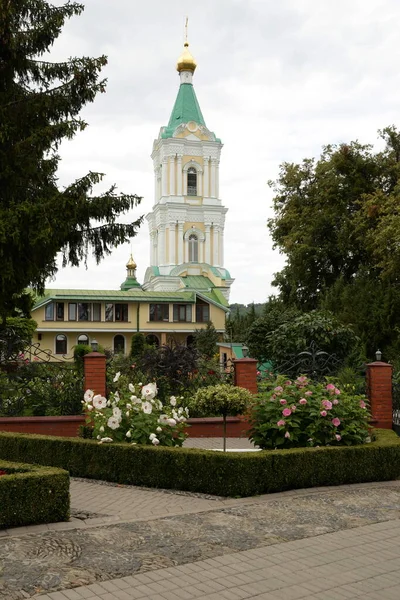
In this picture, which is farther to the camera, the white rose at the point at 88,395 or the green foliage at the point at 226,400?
the green foliage at the point at 226,400

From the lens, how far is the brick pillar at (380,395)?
13312 millimetres

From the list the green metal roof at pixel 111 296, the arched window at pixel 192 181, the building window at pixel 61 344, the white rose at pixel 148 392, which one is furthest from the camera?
the arched window at pixel 192 181

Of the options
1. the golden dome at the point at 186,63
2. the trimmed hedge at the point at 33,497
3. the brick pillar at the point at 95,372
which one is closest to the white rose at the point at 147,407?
the trimmed hedge at the point at 33,497

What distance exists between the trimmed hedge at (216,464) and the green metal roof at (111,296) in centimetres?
3737

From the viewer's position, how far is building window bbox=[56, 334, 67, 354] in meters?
48.8

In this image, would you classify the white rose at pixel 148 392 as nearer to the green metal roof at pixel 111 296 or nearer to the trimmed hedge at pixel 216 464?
the trimmed hedge at pixel 216 464

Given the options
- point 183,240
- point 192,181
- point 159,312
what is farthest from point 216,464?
point 192,181

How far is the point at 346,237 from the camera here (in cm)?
3131

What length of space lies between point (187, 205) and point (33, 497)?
55.4m

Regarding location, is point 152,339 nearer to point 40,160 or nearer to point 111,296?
point 111,296

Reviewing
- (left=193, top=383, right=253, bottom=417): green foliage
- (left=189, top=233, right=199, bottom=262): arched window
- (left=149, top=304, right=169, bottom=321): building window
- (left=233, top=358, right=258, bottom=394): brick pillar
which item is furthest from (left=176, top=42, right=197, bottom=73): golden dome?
(left=193, top=383, right=253, bottom=417): green foliage

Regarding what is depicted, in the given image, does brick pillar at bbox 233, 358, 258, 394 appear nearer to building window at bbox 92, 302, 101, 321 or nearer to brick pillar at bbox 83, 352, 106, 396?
brick pillar at bbox 83, 352, 106, 396

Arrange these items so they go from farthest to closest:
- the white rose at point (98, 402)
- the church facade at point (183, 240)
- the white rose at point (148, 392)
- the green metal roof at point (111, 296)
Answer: the church facade at point (183, 240), the green metal roof at point (111, 296), the white rose at point (98, 402), the white rose at point (148, 392)

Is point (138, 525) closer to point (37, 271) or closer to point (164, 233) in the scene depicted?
point (37, 271)
